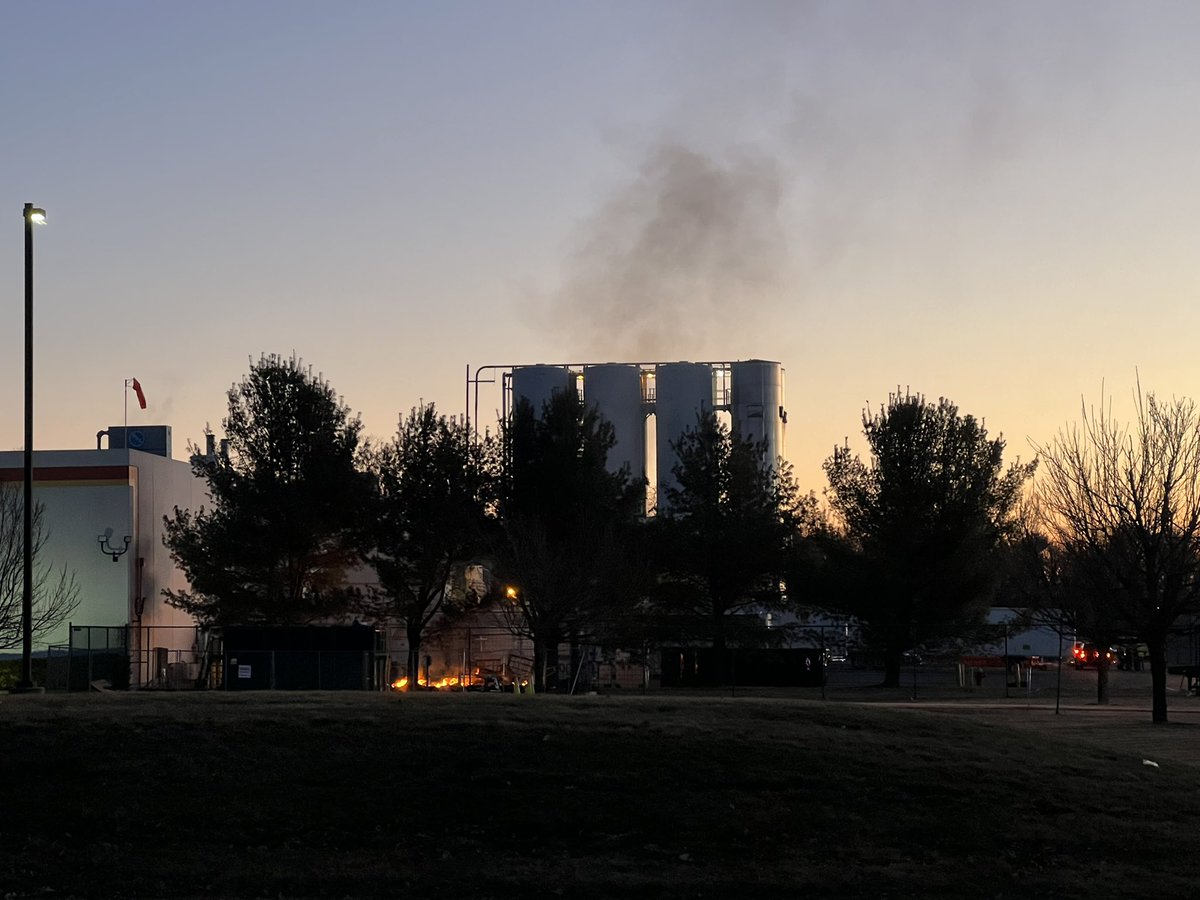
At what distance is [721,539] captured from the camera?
5919 centimetres

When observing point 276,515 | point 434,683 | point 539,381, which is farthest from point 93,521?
point 539,381

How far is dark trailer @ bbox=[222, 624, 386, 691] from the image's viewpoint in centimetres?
4112

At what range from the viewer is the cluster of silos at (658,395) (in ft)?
245

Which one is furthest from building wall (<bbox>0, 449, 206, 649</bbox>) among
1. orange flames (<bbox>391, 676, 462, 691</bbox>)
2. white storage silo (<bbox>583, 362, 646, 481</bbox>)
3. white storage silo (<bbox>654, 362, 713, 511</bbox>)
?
white storage silo (<bbox>654, 362, 713, 511</bbox>)

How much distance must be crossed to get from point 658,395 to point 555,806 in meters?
59.6

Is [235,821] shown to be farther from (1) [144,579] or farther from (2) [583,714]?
(1) [144,579]

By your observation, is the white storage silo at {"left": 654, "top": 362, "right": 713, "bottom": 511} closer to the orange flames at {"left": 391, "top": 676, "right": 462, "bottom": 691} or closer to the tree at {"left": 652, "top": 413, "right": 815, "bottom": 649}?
the tree at {"left": 652, "top": 413, "right": 815, "bottom": 649}

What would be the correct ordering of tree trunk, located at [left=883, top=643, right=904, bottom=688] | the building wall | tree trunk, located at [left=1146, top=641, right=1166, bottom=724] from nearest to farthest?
tree trunk, located at [left=1146, top=641, right=1166, bottom=724] → the building wall → tree trunk, located at [left=883, top=643, right=904, bottom=688]

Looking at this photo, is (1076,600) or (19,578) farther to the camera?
(19,578)

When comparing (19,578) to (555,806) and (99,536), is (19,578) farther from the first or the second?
(555,806)

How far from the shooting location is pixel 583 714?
19938 mm

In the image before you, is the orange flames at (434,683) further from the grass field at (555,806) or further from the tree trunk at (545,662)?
the grass field at (555,806)

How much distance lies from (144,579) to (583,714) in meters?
Answer: 40.5

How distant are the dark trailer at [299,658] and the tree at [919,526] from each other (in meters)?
23.1
